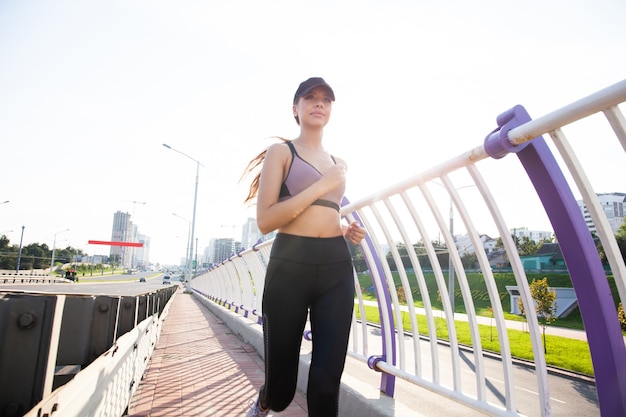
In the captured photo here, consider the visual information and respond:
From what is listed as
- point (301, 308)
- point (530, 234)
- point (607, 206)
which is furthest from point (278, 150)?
point (530, 234)

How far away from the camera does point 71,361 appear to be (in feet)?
6.19

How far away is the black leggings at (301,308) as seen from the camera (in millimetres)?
1892

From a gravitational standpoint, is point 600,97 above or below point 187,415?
above

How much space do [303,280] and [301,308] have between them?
14 cm

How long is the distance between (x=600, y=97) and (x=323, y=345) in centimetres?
148

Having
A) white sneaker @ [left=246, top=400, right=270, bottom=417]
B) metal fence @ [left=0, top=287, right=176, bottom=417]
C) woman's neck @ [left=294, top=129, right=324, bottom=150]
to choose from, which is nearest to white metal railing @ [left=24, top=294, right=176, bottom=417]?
metal fence @ [left=0, top=287, right=176, bottom=417]

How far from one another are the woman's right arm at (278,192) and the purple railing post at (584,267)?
2.56 feet

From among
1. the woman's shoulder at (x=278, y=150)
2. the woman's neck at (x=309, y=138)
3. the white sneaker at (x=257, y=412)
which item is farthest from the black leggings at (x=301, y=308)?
the woman's neck at (x=309, y=138)

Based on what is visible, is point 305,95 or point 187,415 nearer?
point 305,95

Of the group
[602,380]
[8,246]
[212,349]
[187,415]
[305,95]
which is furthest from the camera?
[8,246]

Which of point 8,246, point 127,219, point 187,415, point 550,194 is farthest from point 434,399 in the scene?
point 127,219

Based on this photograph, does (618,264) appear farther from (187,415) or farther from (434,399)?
(434,399)

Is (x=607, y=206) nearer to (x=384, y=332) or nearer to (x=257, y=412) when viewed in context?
(x=384, y=332)

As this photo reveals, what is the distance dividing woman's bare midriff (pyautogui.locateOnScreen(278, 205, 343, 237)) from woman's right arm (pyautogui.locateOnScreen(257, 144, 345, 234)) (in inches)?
2.9
